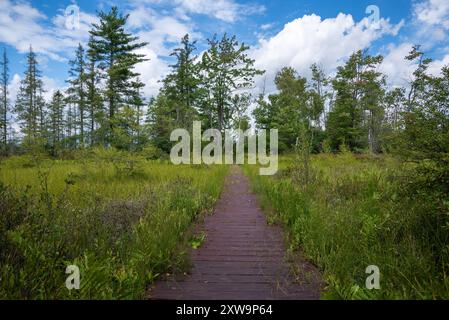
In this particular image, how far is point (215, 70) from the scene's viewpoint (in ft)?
→ 98.4

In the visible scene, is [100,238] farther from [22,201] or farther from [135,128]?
[135,128]

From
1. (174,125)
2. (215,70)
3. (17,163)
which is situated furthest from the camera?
(215,70)

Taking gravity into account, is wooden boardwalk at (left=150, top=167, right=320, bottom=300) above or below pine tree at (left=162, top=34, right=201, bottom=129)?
below

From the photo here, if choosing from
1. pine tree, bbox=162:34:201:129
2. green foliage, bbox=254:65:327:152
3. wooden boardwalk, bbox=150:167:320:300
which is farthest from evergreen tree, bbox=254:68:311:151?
wooden boardwalk, bbox=150:167:320:300

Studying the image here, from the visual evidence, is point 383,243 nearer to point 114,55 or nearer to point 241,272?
point 241,272

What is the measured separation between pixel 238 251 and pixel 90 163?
29.7 ft

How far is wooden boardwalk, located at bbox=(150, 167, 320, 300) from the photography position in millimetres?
2945

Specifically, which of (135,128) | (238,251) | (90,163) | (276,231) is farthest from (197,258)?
(90,163)
